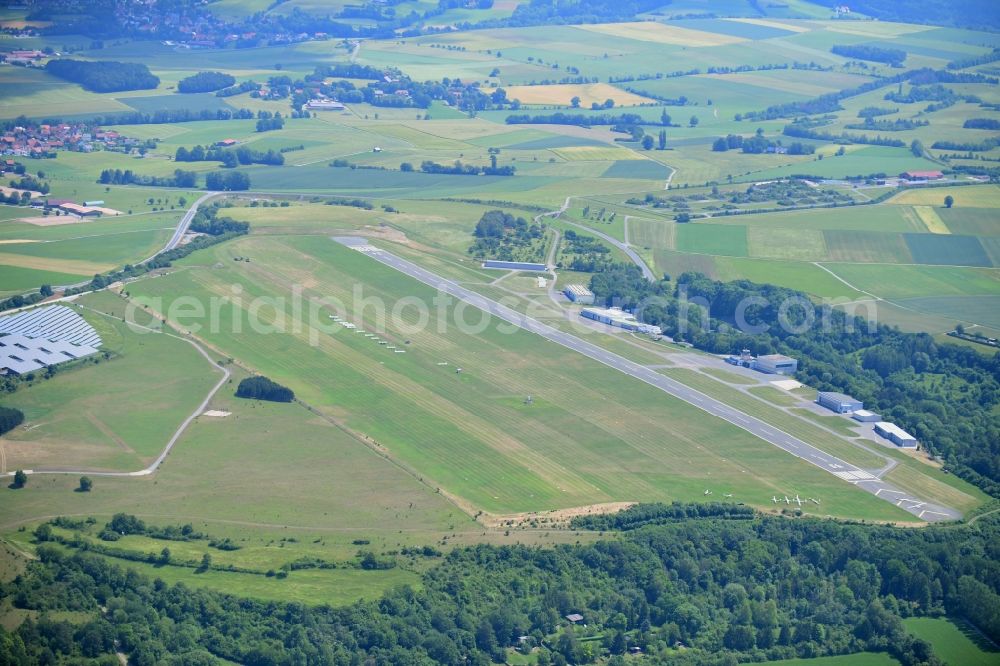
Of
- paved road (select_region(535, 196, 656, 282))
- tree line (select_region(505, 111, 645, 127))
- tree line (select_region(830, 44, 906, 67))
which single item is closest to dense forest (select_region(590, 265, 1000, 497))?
paved road (select_region(535, 196, 656, 282))

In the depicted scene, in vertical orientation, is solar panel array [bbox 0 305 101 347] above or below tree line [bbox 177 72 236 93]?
below

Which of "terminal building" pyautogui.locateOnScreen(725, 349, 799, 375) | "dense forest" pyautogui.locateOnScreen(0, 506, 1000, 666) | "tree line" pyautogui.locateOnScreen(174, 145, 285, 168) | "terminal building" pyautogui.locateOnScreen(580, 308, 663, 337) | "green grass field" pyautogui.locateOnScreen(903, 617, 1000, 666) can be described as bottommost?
"green grass field" pyautogui.locateOnScreen(903, 617, 1000, 666)

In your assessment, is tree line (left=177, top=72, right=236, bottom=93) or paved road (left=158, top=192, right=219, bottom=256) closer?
paved road (left=158, top=192, right=219, bottom=256)

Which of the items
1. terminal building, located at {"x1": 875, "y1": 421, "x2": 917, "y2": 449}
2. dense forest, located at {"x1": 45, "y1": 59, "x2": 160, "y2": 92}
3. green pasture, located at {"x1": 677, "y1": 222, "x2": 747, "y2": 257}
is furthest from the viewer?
dense forest, located at {"x1": 45, "y1": 59, "x2": 160, "y2": 92}

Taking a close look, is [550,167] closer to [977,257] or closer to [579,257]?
[579,257]

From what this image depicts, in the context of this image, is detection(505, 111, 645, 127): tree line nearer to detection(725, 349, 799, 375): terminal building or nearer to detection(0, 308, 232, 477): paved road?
detection(725, 349, 799, 375): terminal building

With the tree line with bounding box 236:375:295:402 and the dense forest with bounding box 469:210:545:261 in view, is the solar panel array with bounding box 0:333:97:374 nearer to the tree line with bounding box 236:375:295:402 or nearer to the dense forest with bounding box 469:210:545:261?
the tree line with bounding box 236:375:295:402

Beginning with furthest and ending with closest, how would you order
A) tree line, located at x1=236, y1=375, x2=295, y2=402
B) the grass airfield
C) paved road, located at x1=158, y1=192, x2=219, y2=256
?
paved road, located at x1=158, y1=192, x2=219, y2=256, tree line, located at x1=236, y1=375, x2=295, y2=402, the grass airfield
